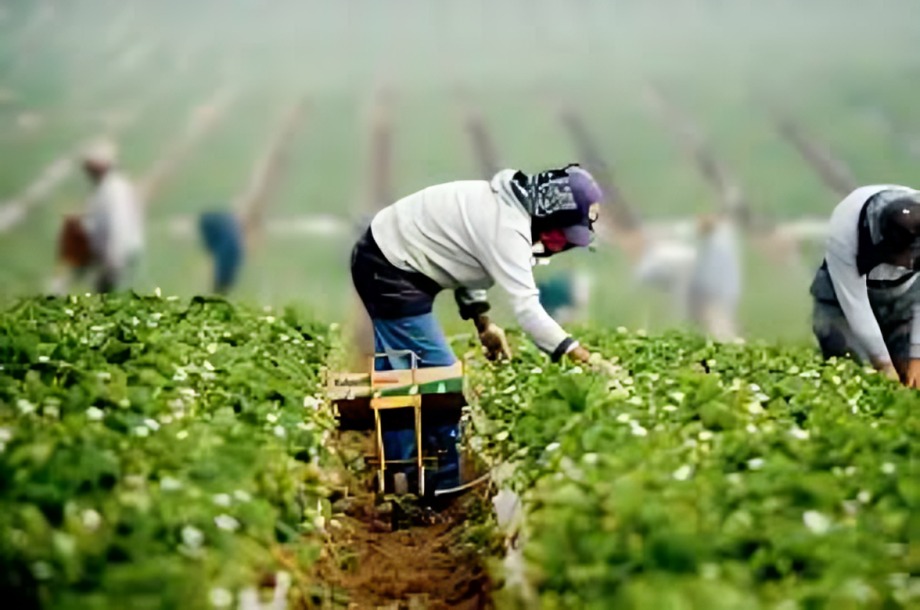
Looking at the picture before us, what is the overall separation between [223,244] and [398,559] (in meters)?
2.15

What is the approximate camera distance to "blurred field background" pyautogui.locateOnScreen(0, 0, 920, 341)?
5.82 m

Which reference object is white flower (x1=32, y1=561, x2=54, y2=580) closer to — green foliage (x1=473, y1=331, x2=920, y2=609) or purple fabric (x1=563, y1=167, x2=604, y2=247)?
green foliage (x1=473, y1=331, x2=920, y2=609)

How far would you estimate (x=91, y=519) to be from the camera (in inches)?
93.4

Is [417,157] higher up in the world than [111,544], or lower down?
higher up

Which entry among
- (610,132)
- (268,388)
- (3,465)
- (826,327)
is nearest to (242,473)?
(3,465)

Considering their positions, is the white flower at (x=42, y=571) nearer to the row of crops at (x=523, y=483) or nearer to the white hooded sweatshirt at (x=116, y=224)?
the row of crops at (x=523, y=483)

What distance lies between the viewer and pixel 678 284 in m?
5.95

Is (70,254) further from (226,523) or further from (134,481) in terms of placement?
(226,523)

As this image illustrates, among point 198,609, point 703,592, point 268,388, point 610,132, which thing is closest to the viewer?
point 703,592

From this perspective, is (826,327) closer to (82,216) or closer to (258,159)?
(258,159)

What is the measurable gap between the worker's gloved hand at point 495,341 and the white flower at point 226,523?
236cm

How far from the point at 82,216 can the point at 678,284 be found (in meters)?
2.67

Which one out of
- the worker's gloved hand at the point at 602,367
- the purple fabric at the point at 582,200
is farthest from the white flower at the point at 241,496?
the purple fabric at the point at 582,200

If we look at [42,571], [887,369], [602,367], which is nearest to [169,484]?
[42,571]
